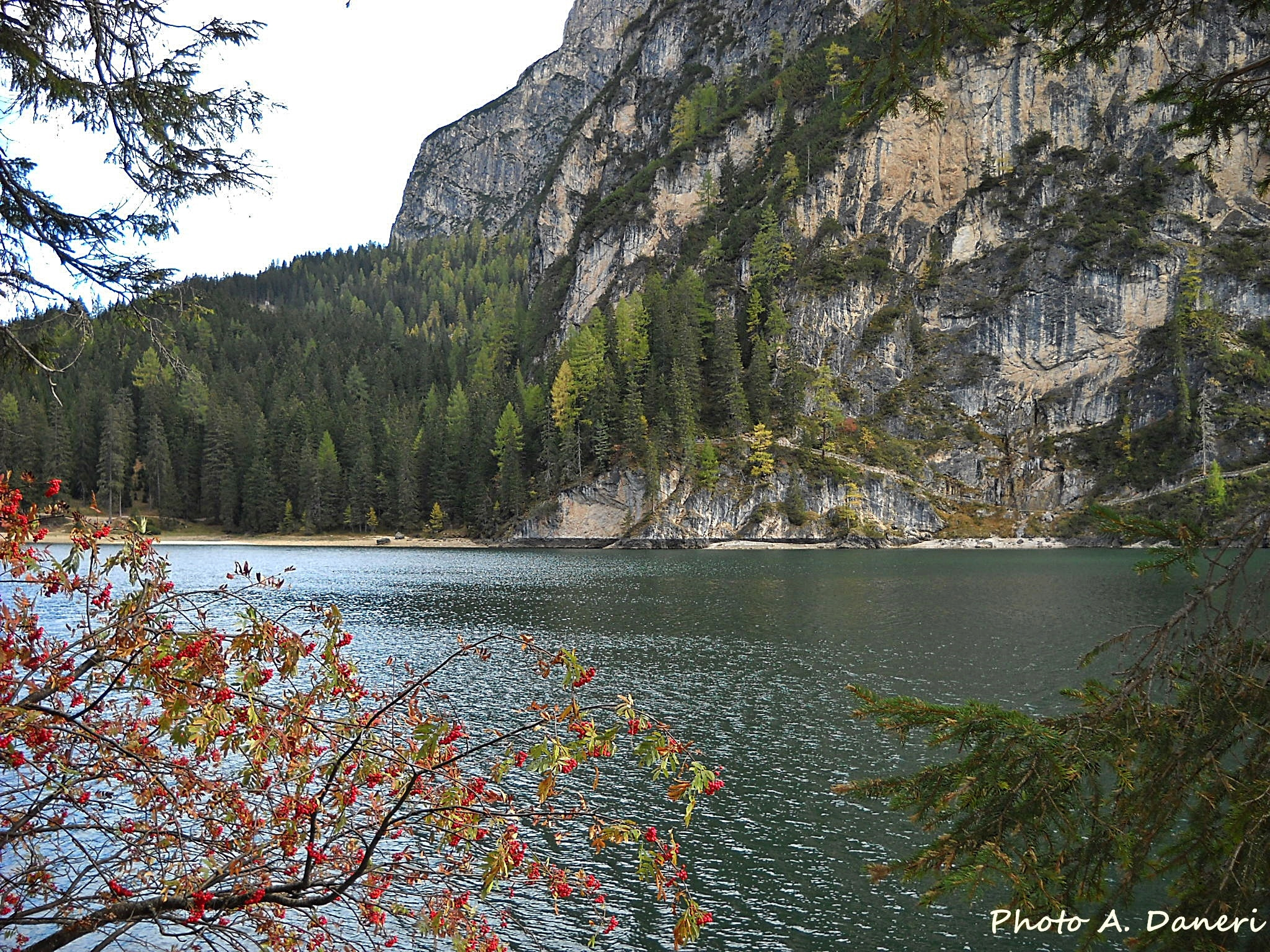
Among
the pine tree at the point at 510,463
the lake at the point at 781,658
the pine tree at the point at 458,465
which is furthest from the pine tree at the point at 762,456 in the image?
the pine tree at the point at 458,465

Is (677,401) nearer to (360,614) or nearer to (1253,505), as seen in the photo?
(360,614)

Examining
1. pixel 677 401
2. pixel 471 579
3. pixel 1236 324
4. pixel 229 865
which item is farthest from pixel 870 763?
pixel 1236 324

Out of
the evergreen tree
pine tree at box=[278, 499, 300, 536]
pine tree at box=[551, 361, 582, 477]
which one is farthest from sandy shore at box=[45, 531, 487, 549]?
pine tree at box=[551, 361, 582, 477]

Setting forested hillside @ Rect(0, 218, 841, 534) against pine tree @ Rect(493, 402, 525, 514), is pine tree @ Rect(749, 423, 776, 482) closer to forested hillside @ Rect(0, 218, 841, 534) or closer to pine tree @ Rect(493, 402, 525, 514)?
forested hillside @ Rect(0, 218, 841, 534)

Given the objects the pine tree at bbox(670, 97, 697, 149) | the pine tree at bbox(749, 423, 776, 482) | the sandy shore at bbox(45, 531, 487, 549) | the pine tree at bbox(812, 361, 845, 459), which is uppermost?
the pine tree at bbox(670, 97, 697, 149)

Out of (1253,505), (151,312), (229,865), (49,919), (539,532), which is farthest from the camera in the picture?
(539,532)

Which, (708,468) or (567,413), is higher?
(567,413)

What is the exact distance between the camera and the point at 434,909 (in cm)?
490

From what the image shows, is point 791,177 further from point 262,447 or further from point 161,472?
point 161,472

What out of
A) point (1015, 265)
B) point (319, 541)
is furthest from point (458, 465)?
point (1015, 265)

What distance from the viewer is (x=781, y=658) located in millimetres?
36469

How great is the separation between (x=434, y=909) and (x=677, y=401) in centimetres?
10294

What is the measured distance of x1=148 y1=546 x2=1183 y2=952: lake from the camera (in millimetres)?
15031

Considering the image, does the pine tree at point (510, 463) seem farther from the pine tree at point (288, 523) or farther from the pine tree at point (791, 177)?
the pine tree at point (791, 177)
